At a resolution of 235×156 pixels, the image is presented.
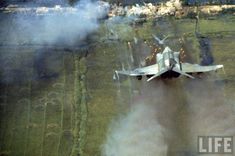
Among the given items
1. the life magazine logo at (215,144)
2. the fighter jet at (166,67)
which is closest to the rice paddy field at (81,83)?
the fighter jet at (166,67)

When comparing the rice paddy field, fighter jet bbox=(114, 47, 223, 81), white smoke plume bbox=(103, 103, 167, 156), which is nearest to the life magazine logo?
the rice paddy field

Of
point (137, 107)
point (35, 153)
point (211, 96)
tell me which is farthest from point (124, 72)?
point (35, 153)

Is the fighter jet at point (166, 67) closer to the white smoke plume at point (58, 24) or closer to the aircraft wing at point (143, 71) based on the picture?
the aircraft wing at point (143, 71)

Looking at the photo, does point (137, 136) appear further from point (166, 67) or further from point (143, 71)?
point (143, 71)

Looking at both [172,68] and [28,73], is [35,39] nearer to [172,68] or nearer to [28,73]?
[28,73]

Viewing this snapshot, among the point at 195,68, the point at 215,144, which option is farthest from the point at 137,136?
the point at 195,68

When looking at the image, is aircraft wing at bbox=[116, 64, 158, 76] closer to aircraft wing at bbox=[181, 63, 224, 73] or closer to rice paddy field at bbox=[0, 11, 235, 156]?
rice paddy field at bbox=[0, 11, 235, 156]
